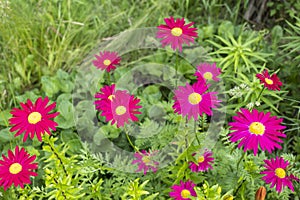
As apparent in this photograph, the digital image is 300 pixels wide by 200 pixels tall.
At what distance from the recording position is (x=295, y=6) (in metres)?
2.20

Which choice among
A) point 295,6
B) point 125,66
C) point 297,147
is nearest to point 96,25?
point 125,66

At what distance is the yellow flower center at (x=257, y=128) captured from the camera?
1042 mm

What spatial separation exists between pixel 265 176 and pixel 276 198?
1.05ft

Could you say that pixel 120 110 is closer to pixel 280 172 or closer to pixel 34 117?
pixel 34 117

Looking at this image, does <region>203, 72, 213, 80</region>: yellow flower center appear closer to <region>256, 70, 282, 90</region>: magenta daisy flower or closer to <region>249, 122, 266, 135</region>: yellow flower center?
<region>256, 70, 282, 90</region>: magenta daisy flower

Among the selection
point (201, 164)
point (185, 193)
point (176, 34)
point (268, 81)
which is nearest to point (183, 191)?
point (185, 193)

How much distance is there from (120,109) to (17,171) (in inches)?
11.9

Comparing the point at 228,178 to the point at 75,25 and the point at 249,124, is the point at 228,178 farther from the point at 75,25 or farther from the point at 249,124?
the point at 75,25

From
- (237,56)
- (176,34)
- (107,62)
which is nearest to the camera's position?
(176,34)

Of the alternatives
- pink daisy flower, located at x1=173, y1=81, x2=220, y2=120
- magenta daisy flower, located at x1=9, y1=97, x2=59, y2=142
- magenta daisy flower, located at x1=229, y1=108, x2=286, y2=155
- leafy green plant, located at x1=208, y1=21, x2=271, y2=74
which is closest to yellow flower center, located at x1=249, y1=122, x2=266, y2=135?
magenta daisy flower, located at x1=229, y1=108, x2=286, y2=155

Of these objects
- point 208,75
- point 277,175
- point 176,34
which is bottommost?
point 277,175

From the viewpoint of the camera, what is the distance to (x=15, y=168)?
105 centimetres

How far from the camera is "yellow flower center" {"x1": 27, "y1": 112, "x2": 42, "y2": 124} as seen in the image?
1.04 meters

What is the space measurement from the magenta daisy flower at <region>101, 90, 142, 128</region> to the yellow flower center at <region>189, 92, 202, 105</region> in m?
0.14
